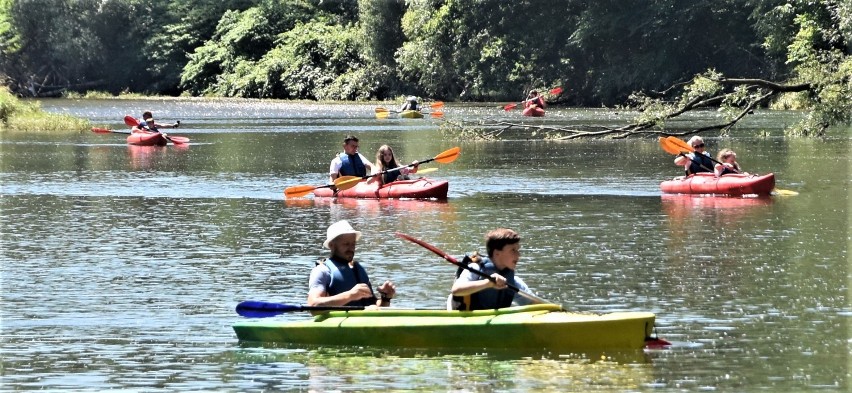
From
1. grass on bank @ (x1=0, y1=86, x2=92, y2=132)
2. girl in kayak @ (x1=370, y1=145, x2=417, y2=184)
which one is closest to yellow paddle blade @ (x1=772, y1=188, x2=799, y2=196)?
girl in kayak @ (x1=370, y1=145, x2=417, y2=184)

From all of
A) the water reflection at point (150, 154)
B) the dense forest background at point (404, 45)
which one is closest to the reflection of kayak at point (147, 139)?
the water reflection at point (150, 154)

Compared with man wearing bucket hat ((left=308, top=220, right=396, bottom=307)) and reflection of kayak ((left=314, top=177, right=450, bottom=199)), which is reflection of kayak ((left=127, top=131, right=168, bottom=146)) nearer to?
reflection of kayak ((left=314, top=177, right=450, bottom=199))

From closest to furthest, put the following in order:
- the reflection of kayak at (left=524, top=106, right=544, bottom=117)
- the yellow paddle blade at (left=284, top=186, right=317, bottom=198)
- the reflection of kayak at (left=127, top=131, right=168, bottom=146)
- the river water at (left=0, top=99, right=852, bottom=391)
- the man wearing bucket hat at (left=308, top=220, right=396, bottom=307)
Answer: the river water at (left=0, top=99, right=852, bottom=391), the man wearing bucket hat at (left=308, top=220, right=396, bottom=307), the yellow paddle blade at (left=284, top=186, right=317, bottom=198), the reflection of kayak at (left=127, top=131, right=168, bottom=146), the reflection of kayak at (left=524, top=106, right=544, bottom=117)

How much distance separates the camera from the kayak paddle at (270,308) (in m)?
11.4

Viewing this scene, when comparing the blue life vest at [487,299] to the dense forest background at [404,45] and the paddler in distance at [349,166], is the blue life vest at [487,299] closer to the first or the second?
the paddler in distance at [349,166]

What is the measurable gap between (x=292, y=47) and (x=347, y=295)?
68914 mm

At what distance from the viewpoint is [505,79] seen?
68.9m

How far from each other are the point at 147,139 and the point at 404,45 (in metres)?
30.0

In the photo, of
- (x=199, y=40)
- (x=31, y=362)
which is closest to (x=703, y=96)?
(x=31, y=362)

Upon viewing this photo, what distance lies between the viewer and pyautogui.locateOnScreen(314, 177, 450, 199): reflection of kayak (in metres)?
24.2

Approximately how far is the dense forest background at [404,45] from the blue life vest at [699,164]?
65.2ft

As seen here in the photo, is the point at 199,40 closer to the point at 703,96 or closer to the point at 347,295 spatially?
the point at 703,96

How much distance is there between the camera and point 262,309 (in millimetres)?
11656

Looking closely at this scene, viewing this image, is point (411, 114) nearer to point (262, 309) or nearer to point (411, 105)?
point (411, 105)
